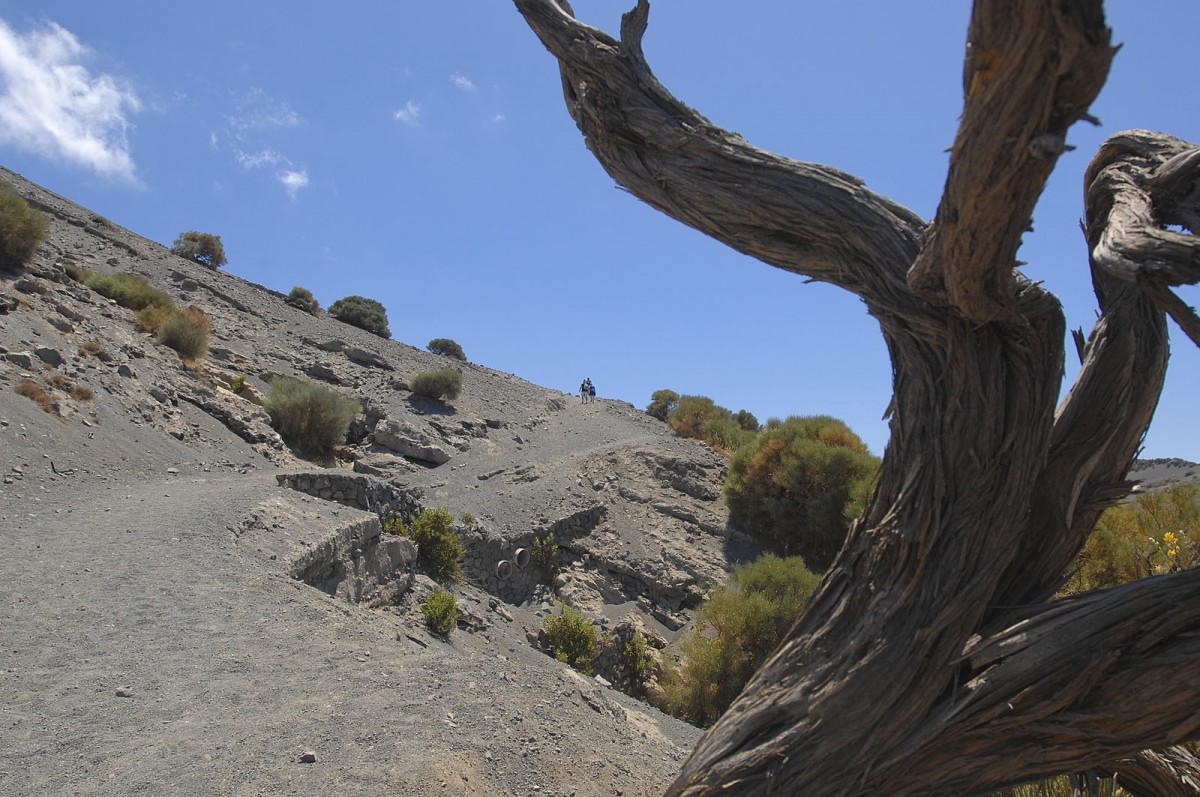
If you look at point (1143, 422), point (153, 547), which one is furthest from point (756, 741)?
point (153, 547)

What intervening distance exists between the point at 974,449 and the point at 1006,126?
1.22 m

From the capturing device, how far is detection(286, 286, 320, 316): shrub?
37.6 m

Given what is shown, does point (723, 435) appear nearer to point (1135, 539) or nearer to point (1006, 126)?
point (1135, 539)

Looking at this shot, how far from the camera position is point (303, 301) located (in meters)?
37.8

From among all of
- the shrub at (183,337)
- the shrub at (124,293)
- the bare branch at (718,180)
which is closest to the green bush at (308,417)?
the shrub at (183,337)

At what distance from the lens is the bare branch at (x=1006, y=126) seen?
221 centimetres

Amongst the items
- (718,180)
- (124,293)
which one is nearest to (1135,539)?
(718,180)

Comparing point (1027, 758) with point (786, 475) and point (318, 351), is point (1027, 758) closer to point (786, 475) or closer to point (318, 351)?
point (786, 475)

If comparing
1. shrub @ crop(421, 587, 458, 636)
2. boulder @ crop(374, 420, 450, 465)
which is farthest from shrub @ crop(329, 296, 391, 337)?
shrub @ crop(421, 587, 458, 636)

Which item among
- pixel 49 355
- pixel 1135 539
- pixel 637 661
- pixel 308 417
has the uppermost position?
pixel 1135 539

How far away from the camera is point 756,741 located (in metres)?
3.21

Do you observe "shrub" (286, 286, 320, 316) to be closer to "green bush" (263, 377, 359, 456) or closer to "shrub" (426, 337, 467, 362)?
"shrub" (426, 337, 467, 362)

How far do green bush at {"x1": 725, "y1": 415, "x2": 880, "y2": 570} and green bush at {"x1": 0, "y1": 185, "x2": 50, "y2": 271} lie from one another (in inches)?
691

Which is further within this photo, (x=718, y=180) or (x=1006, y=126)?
(x=718, y=180)
